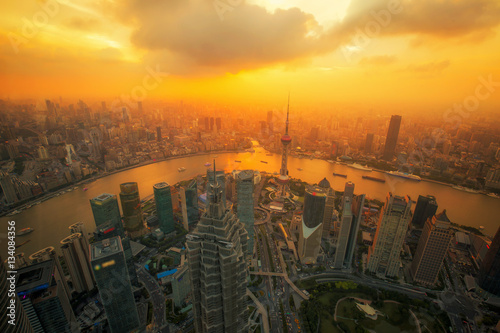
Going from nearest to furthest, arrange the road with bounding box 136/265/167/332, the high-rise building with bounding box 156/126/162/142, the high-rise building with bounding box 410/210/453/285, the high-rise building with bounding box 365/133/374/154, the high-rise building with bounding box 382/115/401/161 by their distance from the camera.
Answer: the road with bounding box 136/265/167/332, the high-rise building with bounding box 410/210/453/285, the high-rise building with bounding box 382/115/401/161, the high-rise building with bounding box 365/133/374/154, the high-rise building with bounding box 156/126/162/142

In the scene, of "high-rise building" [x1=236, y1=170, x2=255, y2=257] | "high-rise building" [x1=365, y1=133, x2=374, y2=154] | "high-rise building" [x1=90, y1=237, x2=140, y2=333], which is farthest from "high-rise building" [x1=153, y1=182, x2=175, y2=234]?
"high-rise building" [x1=365, y1=133, x2=374, y2=154]

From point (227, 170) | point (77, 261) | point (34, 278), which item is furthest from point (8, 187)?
point (227, 170)

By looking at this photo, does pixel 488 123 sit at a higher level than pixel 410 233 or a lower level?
higher

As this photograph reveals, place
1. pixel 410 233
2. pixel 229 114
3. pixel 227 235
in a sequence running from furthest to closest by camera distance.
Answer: pixel 229 114
pixel 410 233
pixel 227 235

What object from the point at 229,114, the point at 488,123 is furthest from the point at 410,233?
the point at 229,114

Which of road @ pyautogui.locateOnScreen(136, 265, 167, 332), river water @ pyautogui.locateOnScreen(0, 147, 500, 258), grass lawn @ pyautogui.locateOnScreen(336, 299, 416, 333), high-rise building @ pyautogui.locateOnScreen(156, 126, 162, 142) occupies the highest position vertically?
high-rise building @ pyautogui.locateOnScreen(156, 126, 162, 142)

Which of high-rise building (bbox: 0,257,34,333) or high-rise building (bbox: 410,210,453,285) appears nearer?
high-rise building (bbox: 0,257,34,333)

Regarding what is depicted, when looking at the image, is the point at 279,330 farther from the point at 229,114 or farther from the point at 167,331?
the point at 229,114

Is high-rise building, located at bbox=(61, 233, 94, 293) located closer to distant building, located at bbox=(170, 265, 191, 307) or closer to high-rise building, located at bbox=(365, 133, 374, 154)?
distant building, located at bbox=(170, 265, 191, 307)
